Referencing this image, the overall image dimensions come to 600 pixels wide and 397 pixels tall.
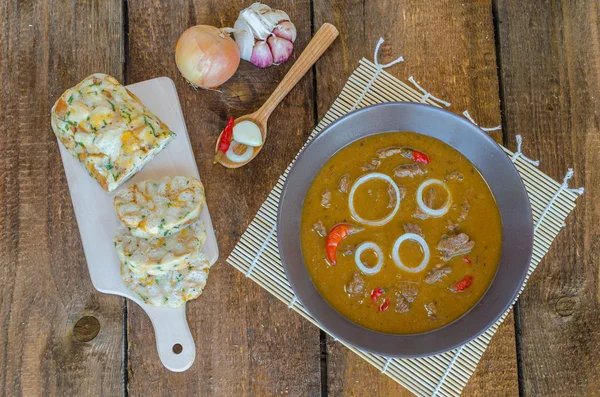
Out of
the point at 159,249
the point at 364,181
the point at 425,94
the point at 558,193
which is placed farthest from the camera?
the point at 425,94

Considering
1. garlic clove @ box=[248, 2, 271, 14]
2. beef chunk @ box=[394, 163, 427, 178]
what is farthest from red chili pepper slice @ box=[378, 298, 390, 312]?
garlic clove @ box=[248, 2, 271, 14]

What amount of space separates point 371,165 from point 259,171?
Result: 0.85 metres

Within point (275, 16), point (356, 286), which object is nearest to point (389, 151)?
point (356, 286)

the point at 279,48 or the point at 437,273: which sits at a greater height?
the point at 279,48

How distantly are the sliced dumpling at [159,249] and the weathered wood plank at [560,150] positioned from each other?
2.31 meters

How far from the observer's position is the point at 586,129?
3906mm

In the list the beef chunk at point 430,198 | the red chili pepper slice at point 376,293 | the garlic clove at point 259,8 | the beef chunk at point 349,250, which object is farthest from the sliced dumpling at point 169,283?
the garlic clove at point 259,8

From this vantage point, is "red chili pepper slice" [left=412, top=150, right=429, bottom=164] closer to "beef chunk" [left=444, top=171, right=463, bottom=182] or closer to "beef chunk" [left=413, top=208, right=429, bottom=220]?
"beef chunk" [left=444, top=171, right=463, bottom=182]

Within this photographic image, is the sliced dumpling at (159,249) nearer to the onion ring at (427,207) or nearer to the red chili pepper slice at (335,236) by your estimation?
the red chili pepper slice at (335,236)

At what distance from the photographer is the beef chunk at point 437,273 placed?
10.9ft

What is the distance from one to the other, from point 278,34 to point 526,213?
2001mm

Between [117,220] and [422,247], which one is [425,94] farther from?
[117,220]

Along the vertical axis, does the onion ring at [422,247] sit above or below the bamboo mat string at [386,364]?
above

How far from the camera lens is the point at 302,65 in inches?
150
